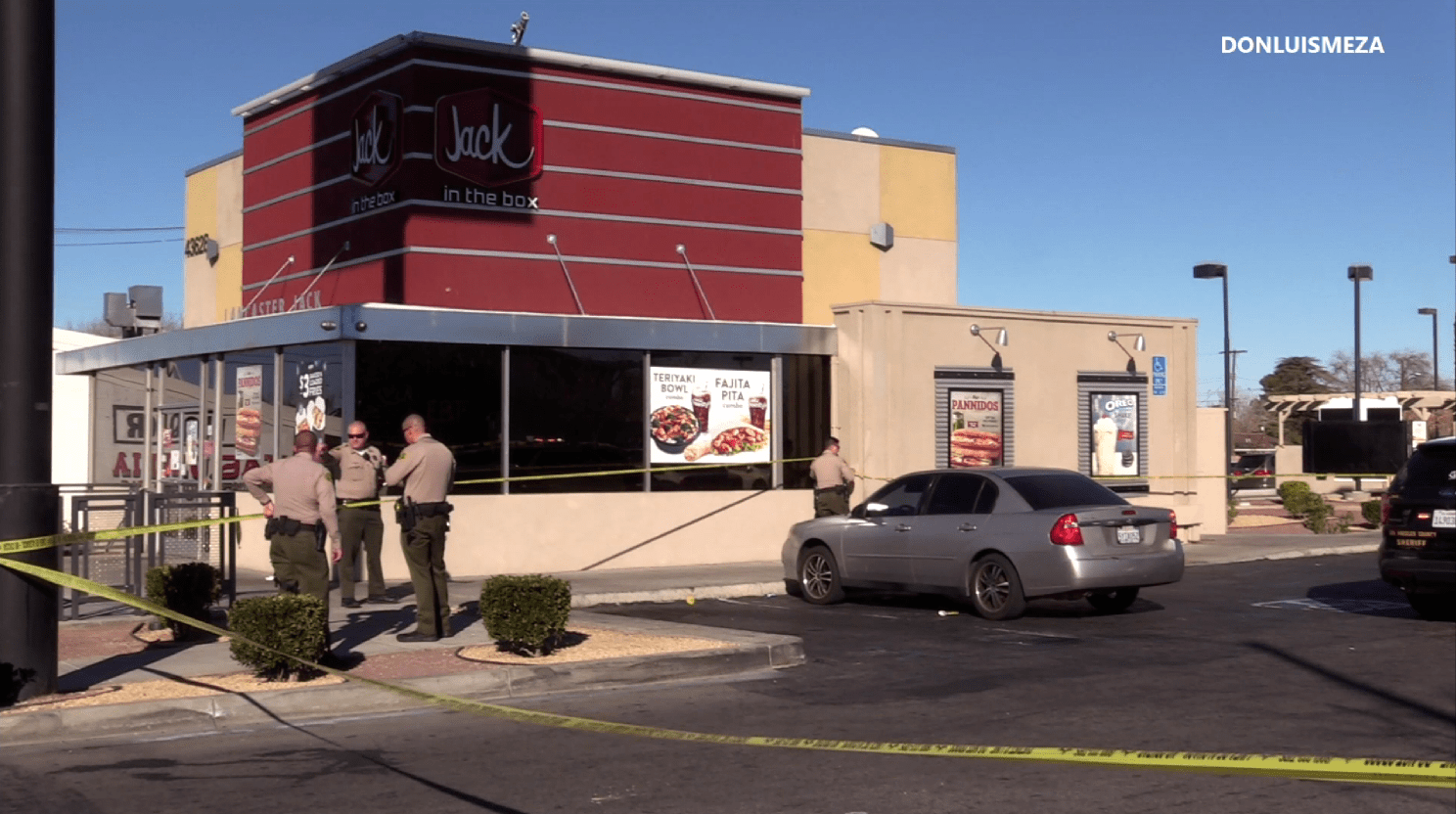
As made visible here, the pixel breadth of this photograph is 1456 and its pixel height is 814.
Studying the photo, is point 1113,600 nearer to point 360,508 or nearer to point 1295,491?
point 360,508

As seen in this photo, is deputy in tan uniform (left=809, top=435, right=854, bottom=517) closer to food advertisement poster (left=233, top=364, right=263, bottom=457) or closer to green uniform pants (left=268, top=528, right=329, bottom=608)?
food advertisement poster (left=233, top=364, right=263, bottom=457)

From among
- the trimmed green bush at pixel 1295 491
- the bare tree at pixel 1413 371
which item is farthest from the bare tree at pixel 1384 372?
the trimmed green bush at pixel 1295 491

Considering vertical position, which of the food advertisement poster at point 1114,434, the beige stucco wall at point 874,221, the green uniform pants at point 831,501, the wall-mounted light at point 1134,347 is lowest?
the green uniform pants at point 831,501

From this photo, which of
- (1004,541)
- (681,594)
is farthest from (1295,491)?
(1004,541)

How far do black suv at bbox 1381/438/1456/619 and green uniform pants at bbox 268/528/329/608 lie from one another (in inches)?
389

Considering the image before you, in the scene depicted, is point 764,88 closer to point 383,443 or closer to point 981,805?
point 383,443

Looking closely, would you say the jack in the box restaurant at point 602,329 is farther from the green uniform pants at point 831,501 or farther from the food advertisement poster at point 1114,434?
the green uniform pants at point 831,501

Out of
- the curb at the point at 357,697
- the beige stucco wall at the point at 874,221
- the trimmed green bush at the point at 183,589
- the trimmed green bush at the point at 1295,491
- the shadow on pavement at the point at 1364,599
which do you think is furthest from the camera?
the trimmed green bush at the point at 1295,491

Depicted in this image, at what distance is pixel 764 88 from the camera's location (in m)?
23.5

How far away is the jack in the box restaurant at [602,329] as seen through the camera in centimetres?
1983

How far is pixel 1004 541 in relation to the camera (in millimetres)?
15016

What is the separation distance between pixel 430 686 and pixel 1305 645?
7.29 meters

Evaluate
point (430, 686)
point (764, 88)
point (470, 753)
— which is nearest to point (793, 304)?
point (764, 88)

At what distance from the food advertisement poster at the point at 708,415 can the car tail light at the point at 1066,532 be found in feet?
25.4
